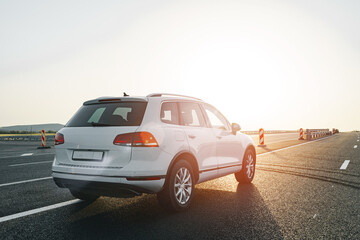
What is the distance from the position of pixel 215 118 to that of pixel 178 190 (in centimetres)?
203

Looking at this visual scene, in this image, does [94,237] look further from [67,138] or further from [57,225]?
[67,138]

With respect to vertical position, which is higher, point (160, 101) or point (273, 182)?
point (160, 101)

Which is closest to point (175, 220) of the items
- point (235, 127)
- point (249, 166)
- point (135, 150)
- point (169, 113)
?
point (135, 150)

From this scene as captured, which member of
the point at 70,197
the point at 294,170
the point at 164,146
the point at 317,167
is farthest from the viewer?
the point at 317,167

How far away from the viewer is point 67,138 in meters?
4.57

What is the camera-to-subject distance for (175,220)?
429cm

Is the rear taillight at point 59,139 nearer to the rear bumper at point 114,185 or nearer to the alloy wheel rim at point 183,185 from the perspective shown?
the rear bumper at point 114,185

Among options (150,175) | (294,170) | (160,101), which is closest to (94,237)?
(150,175)


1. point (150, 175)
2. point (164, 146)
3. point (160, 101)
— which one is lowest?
point (150, 175)

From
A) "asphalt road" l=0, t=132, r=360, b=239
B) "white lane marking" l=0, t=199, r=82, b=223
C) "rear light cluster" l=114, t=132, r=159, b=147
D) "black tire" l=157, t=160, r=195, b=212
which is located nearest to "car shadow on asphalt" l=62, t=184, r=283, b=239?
"asphalt road" l=0, t=132, r=360, b=239

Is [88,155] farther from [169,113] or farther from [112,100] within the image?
[169,113]

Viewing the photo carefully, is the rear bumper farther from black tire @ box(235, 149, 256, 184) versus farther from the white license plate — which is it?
black tire @ box(235, 149, 256, 184)

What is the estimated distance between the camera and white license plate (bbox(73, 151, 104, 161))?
4191 millimetres

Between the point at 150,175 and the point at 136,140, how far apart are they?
19.9 inches
